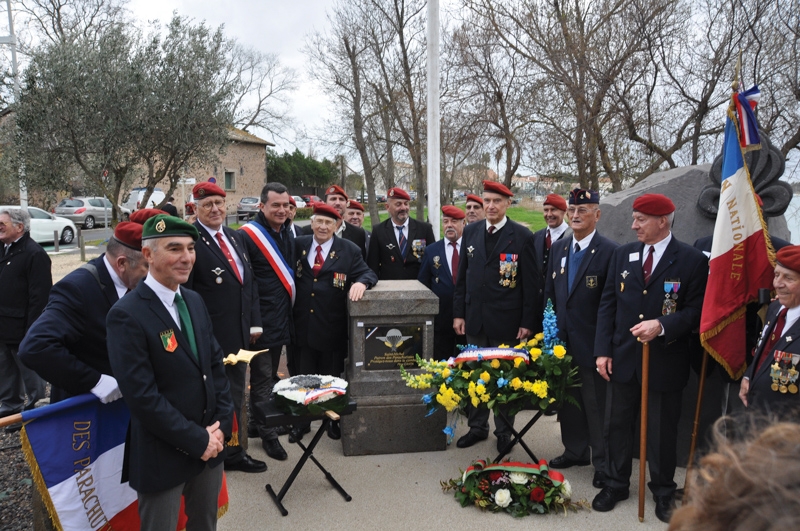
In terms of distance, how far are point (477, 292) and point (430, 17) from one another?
500 centimetres

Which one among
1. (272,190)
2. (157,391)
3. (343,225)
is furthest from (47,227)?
(157,391)

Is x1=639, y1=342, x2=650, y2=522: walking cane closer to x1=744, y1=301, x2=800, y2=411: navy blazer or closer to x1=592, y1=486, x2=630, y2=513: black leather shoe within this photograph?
x1=592, y1=486, x2=630, y2=513: black leather shoe

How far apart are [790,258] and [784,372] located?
24.3 inches

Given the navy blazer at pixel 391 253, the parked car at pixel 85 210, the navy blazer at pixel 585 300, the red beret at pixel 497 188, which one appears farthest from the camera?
the parked car at pixel 85 210

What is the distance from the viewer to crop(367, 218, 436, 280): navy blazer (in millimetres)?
6645

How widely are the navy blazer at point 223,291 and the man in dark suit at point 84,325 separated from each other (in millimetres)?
1150

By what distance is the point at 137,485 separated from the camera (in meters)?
2.61

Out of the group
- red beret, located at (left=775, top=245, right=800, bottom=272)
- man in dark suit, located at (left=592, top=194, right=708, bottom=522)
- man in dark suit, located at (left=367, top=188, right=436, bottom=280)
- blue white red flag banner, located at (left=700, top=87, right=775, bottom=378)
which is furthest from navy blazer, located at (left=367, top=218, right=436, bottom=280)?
red beret, located at (left=775, top=245, right=800, bottom=272)

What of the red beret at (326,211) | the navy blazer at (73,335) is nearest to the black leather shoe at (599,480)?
the red beret at (326,211)

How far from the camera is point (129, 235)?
315 centimetres

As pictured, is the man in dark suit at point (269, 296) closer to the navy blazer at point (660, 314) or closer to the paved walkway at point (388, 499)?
the paved walkway at point (388, 499)

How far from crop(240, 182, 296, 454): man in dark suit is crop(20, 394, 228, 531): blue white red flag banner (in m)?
1.79

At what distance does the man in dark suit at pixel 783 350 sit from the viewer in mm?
3131

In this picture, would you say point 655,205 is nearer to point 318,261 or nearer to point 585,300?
point 585,300
